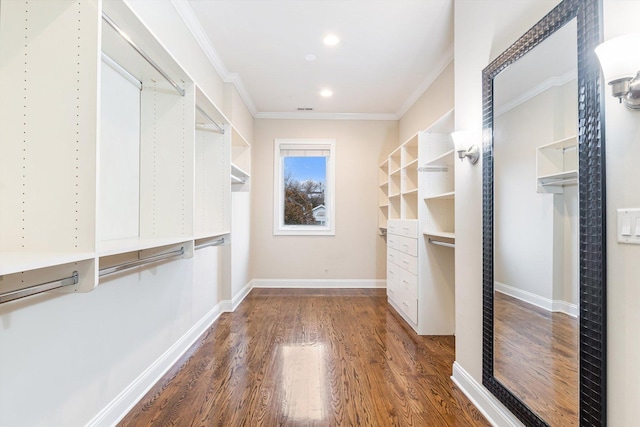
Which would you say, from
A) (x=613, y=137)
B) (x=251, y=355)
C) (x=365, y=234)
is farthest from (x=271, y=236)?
(x=613, y=137)

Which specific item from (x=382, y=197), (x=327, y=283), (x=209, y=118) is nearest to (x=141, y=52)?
(x=209, y=118)

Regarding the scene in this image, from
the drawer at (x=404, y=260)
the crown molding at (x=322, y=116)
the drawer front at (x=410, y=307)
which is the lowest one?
the drawer front at (x=410, y=307)

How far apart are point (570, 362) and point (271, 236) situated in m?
4.27

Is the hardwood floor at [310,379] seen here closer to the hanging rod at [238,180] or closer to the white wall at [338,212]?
the hanging rod at [238,180]

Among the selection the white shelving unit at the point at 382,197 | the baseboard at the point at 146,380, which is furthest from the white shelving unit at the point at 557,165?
the white shelving unit at the point at 382,197

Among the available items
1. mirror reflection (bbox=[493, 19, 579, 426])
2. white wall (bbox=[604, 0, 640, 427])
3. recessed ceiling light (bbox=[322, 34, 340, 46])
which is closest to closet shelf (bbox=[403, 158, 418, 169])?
recessed ceiling light (bbox=[322, 34, 340, 46])

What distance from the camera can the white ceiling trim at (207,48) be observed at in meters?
2.53

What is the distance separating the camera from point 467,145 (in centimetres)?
202

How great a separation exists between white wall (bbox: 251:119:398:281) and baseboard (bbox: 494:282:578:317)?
11.4 feet

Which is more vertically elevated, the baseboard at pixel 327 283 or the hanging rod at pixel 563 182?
the hanging rod at pixel 563 182

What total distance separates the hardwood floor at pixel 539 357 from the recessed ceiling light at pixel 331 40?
2.57m

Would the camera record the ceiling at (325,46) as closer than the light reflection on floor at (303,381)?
No

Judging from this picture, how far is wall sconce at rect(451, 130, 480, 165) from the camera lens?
1.94 meters

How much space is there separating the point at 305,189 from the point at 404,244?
90.8 inches
